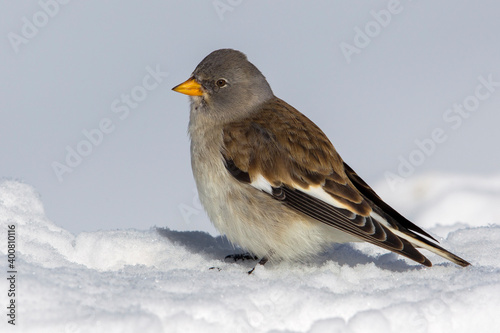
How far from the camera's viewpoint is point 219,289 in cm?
349

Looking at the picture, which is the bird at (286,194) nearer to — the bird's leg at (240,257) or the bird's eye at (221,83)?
the bird's leg at (240,257)

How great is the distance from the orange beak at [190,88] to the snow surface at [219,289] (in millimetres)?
1126

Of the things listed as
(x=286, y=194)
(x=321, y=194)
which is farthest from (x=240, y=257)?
(x=321, y=194)

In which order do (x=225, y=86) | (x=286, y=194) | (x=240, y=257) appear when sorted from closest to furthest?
(x=286, y=194), (x=240, y=257), (x=225, y=86)

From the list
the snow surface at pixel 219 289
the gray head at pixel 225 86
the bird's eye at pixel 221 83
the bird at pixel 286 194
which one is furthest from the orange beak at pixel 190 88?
the snow surface at pixel 219 289

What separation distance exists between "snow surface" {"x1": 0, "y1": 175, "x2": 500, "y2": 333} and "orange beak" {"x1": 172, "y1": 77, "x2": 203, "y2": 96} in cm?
113

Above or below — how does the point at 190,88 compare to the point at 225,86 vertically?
below

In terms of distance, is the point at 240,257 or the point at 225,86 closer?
the point at 240,257

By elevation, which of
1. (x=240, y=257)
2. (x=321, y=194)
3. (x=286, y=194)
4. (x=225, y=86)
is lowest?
(x=240, y=257)

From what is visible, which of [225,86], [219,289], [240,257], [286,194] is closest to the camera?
[219,289]

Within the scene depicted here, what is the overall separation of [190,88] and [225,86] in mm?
257

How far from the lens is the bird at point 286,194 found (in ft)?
13.2

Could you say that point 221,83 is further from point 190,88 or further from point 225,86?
point 190,88

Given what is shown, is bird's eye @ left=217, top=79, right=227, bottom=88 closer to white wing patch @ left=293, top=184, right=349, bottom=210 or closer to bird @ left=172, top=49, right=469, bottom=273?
bird @ left=172, top=49, right=469, bottom=273
